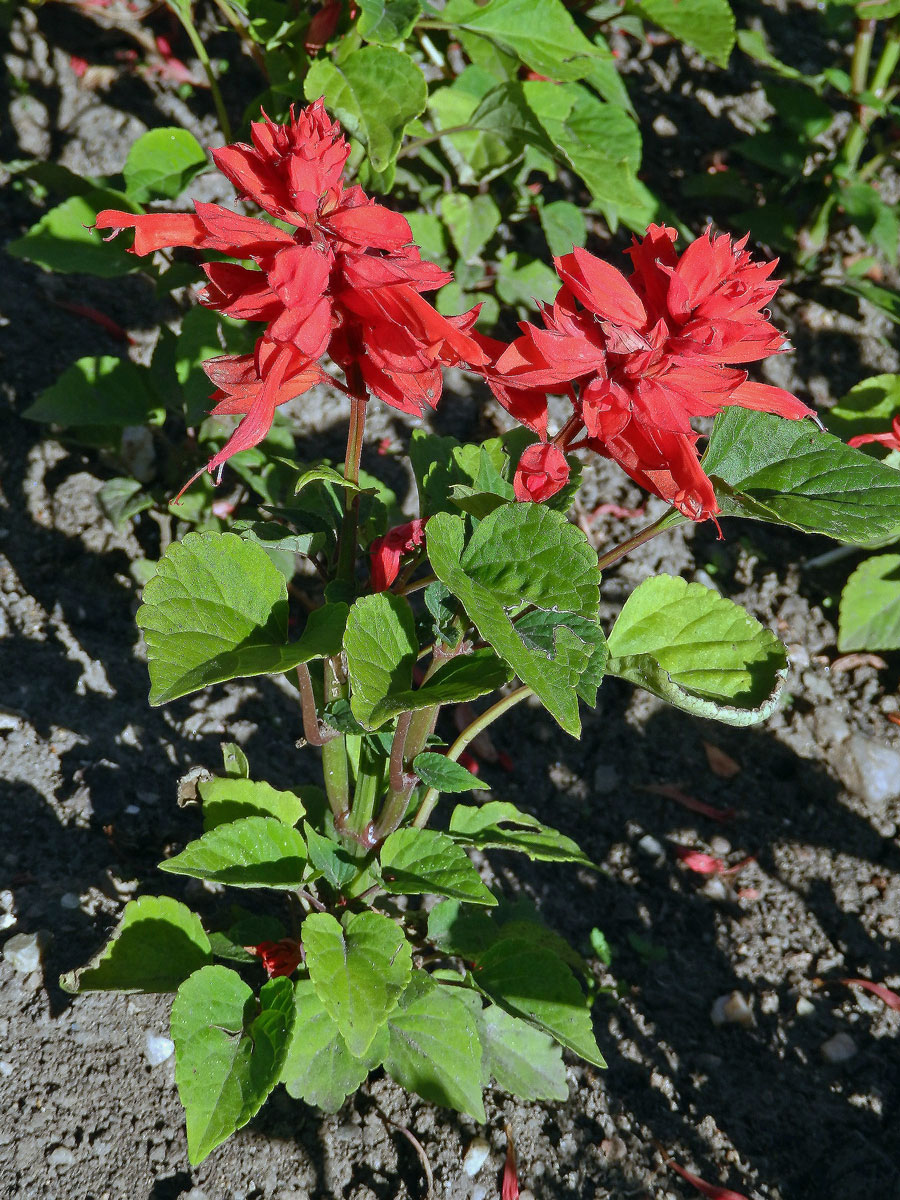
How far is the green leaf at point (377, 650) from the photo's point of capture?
3.12ft

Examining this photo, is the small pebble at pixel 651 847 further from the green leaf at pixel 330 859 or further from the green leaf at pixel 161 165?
the green leaf at pixel 161 165

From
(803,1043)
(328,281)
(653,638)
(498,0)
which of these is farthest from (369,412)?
(803,1043)

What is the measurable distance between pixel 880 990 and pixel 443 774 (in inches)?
41.5

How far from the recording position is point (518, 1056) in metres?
1.37

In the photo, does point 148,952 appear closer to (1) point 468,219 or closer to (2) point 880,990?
(2) point 880,990

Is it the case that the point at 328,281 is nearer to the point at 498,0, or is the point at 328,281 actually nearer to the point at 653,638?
the point at 653,638

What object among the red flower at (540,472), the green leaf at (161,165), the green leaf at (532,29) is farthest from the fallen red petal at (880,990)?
the green leaf at (161,165)

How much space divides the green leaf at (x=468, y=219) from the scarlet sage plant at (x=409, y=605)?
106cm

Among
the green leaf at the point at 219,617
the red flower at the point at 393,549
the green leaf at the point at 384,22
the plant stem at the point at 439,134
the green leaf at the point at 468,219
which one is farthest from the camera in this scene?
the green leaf at the point at 468,219

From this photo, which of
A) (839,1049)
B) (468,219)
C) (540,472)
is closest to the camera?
(540,472)

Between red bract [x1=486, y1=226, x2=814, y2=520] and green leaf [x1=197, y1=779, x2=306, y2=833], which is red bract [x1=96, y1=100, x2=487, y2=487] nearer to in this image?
red bract [x1=486, y1=226, x2=814, y2=520]

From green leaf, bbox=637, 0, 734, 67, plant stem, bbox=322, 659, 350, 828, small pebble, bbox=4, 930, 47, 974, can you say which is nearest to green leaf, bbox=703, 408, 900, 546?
plant stem, bbox=322, 659, 350, 828

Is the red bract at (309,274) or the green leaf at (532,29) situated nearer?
the red bract at (309,274)

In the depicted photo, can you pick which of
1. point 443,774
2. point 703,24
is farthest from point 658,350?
point 703,24
